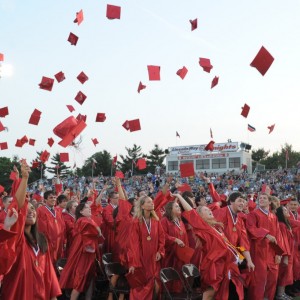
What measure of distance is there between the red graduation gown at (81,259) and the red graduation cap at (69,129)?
101 inches

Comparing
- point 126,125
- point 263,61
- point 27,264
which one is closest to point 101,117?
point 126,125

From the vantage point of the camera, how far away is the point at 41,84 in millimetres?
11961

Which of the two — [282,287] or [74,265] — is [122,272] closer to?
[74,265]

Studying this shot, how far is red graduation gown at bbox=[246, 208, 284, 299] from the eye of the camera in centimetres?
755

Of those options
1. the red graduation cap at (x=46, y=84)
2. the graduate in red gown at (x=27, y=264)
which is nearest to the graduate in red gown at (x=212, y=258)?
the graduate in red gown at (x=27, y=264)

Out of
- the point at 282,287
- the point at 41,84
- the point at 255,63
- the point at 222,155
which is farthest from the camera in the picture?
the point at 222,155

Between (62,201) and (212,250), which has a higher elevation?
(62,201)

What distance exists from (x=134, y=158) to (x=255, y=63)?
77.1m

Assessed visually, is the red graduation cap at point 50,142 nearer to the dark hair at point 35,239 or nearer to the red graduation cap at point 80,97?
the red graduation cap at point 80,97

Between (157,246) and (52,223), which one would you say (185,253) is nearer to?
(157,246)

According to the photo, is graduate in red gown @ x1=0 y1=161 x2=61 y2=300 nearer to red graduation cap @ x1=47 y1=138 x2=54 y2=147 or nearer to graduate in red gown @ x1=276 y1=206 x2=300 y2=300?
graduate in red gown @ x1=276 y1=206 x2=300 y2=300

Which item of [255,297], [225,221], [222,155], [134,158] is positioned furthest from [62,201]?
[134,158]

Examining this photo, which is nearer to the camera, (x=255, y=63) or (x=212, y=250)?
(x=212, y=250)

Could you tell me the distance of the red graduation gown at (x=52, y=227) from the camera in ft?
26.1
